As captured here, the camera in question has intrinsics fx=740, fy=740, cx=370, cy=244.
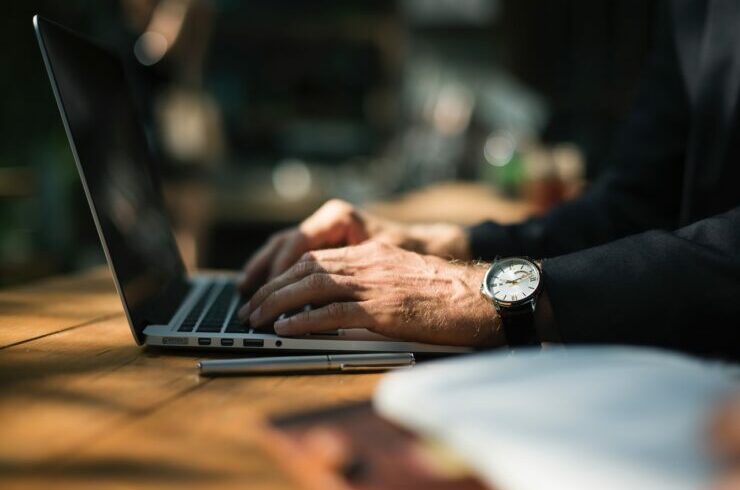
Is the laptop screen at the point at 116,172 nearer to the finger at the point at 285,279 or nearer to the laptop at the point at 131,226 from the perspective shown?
the laptop at the point at 131,226

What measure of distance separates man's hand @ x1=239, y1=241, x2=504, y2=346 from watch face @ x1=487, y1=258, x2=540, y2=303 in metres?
0.02

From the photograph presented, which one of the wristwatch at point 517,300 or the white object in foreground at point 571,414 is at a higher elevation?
the white object in foreground at point 571,414

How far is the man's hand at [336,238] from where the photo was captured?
102 cm

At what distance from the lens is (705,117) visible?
1.13 m

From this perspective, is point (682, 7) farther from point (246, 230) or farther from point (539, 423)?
point (246, 230)

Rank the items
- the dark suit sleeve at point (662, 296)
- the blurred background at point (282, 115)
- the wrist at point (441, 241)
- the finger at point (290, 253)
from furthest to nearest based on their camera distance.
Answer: the blurred background at point (282, 115) → the wrist at point (441, 241) → the finger at point (290, 253) → the dark suit sleeve at point (662, 296)

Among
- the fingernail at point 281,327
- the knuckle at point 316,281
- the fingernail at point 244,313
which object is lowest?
the fingernail at point 244,313

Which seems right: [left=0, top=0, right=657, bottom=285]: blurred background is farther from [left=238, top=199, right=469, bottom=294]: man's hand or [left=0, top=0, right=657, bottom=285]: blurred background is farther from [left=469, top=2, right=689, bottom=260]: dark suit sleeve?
[left=238, top=199, right=469, bottom=294]: man's hand

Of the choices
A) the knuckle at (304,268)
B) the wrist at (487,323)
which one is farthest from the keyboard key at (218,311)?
the wrist at (487,323)

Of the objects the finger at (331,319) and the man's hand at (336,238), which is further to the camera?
the man's hand at (336,238)

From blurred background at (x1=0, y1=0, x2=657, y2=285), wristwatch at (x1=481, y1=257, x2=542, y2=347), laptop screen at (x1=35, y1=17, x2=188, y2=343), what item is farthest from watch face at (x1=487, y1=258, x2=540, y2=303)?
blurred background at (x1=0, y1=0, x2=657, y2=285)

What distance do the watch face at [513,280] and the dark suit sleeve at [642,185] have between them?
460mm

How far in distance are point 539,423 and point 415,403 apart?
0.23 feet

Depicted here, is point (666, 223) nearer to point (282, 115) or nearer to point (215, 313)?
point (215, 313)
